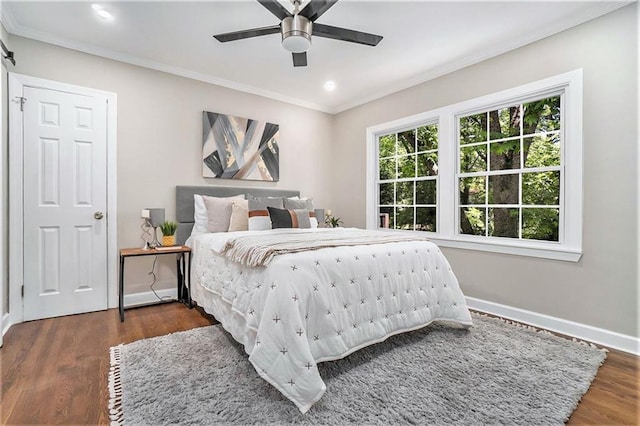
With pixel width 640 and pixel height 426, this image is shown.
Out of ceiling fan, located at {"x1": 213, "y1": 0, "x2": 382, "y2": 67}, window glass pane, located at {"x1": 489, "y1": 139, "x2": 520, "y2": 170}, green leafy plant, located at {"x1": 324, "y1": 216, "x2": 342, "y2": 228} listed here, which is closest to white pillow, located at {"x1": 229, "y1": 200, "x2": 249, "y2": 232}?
green leafy plant, located at {"x1": 324, "y1": 216, "x2": 342, "y2": 228}

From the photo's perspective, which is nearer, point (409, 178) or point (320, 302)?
point (320, 302)

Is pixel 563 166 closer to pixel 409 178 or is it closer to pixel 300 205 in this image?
pixel 409 178

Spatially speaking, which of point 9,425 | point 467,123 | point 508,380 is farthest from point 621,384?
point 9,425

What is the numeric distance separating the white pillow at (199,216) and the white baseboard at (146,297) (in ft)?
2.33

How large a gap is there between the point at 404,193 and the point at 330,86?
1681 mm

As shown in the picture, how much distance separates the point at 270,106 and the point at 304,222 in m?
1.90

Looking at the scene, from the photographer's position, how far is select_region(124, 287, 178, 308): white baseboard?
3.30 m

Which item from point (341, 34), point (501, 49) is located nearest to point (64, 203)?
point (341, 34)

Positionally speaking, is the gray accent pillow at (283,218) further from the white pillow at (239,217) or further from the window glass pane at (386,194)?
the window glass pane at (386,194)

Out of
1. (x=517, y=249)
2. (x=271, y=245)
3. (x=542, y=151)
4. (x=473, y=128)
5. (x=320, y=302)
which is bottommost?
(x=320, y=302)

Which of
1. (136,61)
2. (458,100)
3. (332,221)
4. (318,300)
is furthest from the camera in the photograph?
(332,221)

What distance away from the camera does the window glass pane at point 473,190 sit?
3334 mm

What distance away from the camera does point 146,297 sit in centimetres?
340

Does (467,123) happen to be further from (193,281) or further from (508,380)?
(193,281)
